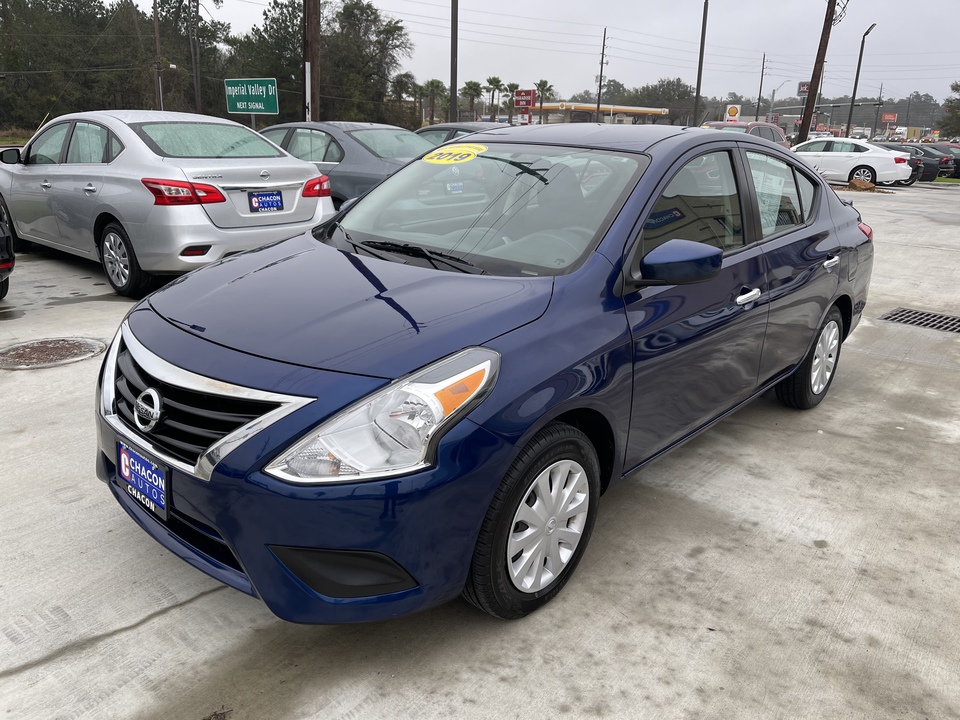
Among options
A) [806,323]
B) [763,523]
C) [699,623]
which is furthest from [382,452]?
[806,323]

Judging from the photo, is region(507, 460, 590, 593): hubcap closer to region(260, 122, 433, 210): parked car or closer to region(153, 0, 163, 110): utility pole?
region(260, 122, 433, 210): parked car

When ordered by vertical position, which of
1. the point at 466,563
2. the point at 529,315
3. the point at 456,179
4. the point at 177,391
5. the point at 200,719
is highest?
the point at 456,179

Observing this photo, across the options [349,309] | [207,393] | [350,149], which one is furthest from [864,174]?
[207,393]

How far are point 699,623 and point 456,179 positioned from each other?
211 cm

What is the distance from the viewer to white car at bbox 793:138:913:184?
24078mm

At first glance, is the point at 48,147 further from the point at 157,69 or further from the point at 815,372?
the point at 157,69

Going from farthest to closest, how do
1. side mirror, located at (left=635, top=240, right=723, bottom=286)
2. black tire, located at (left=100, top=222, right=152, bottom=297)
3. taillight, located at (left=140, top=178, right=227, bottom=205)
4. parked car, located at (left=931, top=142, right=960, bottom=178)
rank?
1. parked car, located at (left=931, top=142, right=960, bottom=178)
2. black tire, located at (left=100, top=222, right=152, bottom=297)
3. taillight, located at (left=140, top=178, right=227, bottom=205)
4. side mirror, located at (left=635, top=240, right=723, bottom=286)

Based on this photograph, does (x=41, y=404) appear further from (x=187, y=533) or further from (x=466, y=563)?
(x=466, y=563)

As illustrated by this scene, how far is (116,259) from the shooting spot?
6.54m

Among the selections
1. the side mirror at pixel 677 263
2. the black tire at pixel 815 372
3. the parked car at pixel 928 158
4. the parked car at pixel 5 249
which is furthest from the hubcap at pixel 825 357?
the parked car at pixel 928 158

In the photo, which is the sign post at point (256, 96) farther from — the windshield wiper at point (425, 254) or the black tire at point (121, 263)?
the windshield wiper at point (425, 254)

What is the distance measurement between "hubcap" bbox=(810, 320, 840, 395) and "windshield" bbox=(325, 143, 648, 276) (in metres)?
2.09

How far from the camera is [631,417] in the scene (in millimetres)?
2836

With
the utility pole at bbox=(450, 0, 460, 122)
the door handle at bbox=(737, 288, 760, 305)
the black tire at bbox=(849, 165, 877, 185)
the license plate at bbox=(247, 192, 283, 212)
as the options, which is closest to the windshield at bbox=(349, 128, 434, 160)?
the license plate at bbox=(247, 192, 283, 212)
